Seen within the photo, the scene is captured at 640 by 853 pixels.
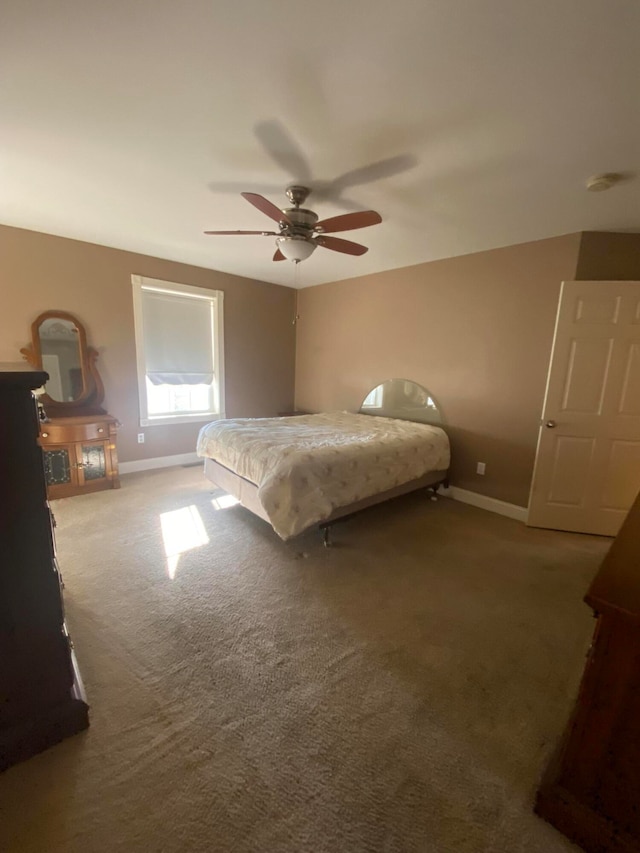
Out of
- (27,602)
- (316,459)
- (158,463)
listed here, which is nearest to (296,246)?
(316,459)

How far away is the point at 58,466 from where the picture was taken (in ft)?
10.7

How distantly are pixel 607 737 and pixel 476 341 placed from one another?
3.07 m

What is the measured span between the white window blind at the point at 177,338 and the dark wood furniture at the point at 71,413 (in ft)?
2.11

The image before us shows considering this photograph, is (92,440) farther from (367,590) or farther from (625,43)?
(625,43)

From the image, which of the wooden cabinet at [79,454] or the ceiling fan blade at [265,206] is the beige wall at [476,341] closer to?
the ceiling fan blade at [265,206]

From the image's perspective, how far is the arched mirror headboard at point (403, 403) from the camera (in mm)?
3820

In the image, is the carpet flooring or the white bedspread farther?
the white bedspread

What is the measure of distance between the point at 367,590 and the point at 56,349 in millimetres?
3589

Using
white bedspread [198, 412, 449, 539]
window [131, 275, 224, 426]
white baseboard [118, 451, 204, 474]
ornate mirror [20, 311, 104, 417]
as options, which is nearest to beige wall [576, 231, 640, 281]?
white bedspread [198, 412, 449, 539]

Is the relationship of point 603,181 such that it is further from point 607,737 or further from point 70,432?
point 70,432

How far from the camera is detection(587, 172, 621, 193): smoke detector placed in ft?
6.39

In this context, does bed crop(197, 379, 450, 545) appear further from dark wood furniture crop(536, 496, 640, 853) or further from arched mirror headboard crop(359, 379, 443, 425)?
dark wood furniture crop(536, 496, 640, 853)

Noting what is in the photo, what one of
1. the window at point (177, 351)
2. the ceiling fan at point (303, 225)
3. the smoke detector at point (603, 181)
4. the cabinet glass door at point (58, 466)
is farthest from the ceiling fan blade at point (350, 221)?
the cabinet glass door at point (58, 466)

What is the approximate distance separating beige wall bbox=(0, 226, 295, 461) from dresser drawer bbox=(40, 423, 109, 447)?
466 millimetres
